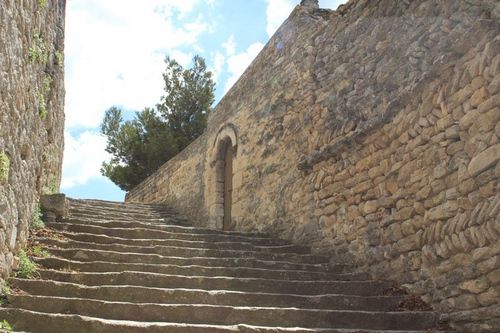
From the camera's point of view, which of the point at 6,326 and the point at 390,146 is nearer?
the point at 6,326

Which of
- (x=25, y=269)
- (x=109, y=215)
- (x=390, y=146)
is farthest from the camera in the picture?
(x=109, y=215)

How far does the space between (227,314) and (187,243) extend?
222 centimetres

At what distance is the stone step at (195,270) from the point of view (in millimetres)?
5203

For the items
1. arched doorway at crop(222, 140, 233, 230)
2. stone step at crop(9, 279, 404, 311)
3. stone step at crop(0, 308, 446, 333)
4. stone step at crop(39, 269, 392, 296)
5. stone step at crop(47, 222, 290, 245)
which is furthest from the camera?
arched doorway at crop(222, 140, 233, 230)

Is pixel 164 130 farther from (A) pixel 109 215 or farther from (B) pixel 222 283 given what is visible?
(B) pixel 222 283

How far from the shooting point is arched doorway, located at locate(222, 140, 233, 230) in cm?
1075

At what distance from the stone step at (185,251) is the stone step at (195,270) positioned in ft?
1.78

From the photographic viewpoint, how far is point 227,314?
4.52 m

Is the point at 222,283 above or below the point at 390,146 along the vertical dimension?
below

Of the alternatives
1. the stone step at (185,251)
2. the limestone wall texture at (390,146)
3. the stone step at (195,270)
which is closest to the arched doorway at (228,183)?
the limestone wall texture at (390,146)

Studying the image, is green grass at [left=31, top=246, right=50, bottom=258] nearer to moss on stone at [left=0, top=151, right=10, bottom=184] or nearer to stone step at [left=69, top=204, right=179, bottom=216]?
moss on stone at [left=0, top=151, right=10, bottom=184]

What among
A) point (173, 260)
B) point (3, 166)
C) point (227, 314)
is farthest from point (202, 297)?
point (3, 166)

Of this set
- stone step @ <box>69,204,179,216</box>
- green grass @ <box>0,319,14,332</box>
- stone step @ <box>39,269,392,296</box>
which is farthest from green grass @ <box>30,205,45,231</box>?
stone step @ <box>69,204,179,216</box>

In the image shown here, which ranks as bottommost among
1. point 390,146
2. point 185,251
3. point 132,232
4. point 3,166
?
point 185,251
